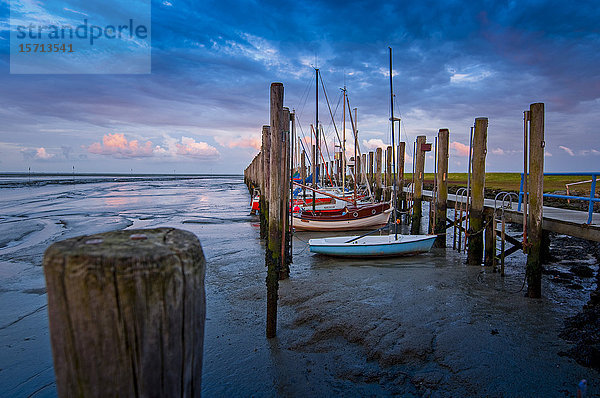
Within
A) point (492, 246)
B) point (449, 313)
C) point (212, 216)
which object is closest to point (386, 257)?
point (492, 246)

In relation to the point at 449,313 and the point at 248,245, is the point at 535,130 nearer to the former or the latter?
the point at 449,313

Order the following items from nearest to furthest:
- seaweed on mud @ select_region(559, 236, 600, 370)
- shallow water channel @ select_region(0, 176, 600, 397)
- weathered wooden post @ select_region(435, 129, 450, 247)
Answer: shallow water channel @ select_region(0, 176, 600, 397), seaweed on mud @ select_region(559, 236, 600, 370), weathered wooden post @ select_region(435, 129, 450, 247)

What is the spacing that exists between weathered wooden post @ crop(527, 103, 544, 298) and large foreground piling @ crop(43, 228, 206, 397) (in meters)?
8.06

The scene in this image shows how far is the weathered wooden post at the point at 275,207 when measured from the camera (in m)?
5.95

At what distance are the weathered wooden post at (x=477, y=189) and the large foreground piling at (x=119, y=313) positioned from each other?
9742 millimetres

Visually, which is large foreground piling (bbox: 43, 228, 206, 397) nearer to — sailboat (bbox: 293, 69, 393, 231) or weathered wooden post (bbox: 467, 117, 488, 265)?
weathered wooden post (bbox: 467, 117, 488, 265)

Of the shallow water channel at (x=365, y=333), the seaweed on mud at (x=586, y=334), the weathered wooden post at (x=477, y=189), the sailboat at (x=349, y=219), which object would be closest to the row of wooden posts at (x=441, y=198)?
the weathered wooden post at (x=477, y=189)

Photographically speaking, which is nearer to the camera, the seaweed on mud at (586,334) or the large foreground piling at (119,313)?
the large foreground piling at (119,313)

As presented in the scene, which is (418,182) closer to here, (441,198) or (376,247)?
(441,198)

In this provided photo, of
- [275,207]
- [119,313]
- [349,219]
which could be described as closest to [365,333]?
[275,207]

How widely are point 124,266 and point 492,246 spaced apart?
10875mm

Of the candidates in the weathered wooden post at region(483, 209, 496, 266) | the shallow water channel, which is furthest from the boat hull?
the weathered wooden post at region(483, 209, 496, 266)

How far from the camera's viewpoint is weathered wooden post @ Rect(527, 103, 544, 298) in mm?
7430

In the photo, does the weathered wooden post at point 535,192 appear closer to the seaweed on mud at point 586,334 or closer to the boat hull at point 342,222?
the seaweed on mud at point 586,334
